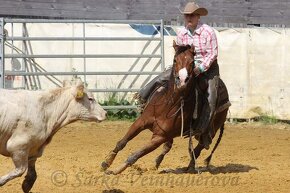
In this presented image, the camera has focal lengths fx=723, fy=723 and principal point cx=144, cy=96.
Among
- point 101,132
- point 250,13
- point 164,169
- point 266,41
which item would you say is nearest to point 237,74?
point 266,41

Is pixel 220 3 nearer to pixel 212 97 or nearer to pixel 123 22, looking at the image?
pixel 123 22

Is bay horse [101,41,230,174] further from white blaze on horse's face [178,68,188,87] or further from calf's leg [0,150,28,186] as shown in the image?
calf's leg [0,150,28,186]

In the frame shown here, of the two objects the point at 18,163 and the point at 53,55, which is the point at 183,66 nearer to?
the point at 18,163

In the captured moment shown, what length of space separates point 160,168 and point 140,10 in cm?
837

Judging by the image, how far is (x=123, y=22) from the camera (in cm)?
1538

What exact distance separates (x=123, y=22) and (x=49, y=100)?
792 cm

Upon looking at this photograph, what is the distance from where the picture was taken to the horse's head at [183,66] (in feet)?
27.7

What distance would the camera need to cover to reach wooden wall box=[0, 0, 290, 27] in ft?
57.6

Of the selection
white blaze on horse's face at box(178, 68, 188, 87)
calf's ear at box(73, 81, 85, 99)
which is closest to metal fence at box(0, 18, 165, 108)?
white blaze on horse's face at box(178, 68, 188, 87)

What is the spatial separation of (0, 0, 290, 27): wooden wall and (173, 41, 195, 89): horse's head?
29.7 feet

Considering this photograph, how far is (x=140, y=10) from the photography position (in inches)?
694

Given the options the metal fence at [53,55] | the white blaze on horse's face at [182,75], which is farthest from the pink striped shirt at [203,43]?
the metal fence at [53,55]

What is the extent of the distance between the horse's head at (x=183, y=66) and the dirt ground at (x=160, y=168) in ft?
4.03

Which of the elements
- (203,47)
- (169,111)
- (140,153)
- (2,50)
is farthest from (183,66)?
(2,50)
